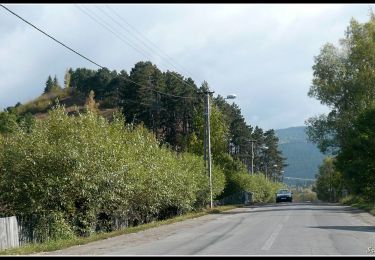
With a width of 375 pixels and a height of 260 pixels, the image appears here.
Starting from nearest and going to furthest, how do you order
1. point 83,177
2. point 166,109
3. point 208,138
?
point 83,177
point 208,138
point 166,109

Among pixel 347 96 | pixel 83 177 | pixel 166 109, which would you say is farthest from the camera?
pixel 166 109

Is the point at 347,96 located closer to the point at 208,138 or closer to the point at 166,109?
the point at 208,138

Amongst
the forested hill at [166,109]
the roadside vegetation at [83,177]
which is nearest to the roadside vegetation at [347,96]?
the forested hill at [166,109]

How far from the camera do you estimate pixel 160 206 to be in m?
34.7

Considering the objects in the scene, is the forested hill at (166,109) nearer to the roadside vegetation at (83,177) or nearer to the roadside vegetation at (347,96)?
the roadside vegetation at (347,96)

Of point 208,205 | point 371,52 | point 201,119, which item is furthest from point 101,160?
A: point 201,119

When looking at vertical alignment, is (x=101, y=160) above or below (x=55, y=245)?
above

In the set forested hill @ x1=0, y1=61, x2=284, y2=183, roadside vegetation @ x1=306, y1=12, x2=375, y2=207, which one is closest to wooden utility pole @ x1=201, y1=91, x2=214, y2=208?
forested hill @ x1=0, y1=61, x2=284, y2=183

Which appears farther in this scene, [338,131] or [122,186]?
[338,131]

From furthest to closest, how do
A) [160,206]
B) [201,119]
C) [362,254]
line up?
[201,119] → [160,206] → [362,254]

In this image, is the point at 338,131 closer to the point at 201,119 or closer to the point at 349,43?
the point at 349,43

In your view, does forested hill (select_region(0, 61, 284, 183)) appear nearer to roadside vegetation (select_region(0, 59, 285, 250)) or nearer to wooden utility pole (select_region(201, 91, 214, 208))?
wooden utility pole (select_region(201, 91, 214, 208))

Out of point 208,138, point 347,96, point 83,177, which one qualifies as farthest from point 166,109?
point 83,177

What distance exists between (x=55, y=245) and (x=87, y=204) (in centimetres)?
618
